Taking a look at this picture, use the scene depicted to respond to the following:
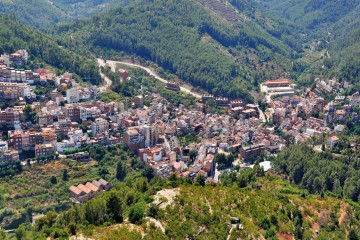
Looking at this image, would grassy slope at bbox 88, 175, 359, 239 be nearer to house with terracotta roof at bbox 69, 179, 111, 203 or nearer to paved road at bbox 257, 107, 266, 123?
house with terracotta roof at bbox 69, 179, 111, 203

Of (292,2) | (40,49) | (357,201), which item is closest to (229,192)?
(357,201)

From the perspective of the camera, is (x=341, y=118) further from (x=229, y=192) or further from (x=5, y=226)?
(x=5, y=226)

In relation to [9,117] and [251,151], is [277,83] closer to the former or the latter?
[251,151]

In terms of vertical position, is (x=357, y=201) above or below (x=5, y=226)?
above

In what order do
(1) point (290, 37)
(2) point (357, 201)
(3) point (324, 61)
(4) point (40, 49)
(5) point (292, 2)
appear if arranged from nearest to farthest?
(2) point (357, 201), (4) point (40, 49), (3) point (324, 61), (1) point (290, 37), (5) point (292, 2)

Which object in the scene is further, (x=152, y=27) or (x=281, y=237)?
(x=152, y=27)

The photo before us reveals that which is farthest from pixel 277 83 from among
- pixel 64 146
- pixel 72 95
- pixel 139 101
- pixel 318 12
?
pixel 318 12

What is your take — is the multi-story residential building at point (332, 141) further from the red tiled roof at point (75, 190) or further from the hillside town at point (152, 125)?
the red tiled roof at point (75, 190)
